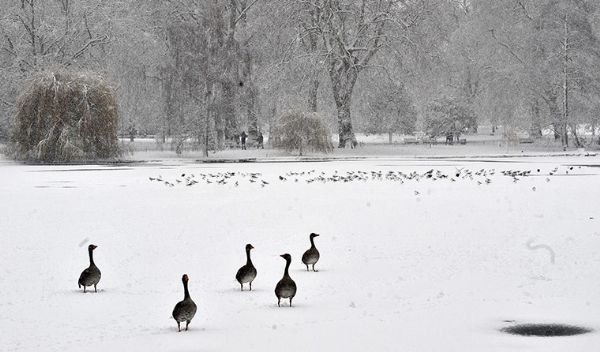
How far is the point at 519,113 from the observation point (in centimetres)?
7338

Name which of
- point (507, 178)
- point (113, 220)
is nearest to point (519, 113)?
point (507, 178)

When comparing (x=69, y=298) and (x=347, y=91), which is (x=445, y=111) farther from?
(x=69, y=298)

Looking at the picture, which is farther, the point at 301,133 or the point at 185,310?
the point at 301,133

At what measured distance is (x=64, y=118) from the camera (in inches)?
1763

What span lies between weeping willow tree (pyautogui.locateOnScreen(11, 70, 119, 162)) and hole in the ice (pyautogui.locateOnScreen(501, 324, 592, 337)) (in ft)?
126

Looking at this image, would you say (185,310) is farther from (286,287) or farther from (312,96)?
(312,96)

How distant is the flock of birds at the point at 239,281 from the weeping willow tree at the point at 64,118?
116 feet

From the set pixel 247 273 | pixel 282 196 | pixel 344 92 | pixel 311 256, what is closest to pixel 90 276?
pixel 247 273

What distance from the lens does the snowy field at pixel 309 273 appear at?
26.7 ft

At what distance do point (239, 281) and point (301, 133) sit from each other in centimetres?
4234

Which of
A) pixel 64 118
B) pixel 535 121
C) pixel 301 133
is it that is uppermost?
pixel 64 118

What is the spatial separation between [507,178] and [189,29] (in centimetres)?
2841

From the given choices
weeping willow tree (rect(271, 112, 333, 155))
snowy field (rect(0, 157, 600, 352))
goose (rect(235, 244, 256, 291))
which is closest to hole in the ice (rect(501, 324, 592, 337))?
snowy field (rect(0, 157, 600, 352))

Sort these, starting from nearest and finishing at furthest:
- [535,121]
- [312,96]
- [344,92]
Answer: [344,92]
[312,96]
[535,121]
